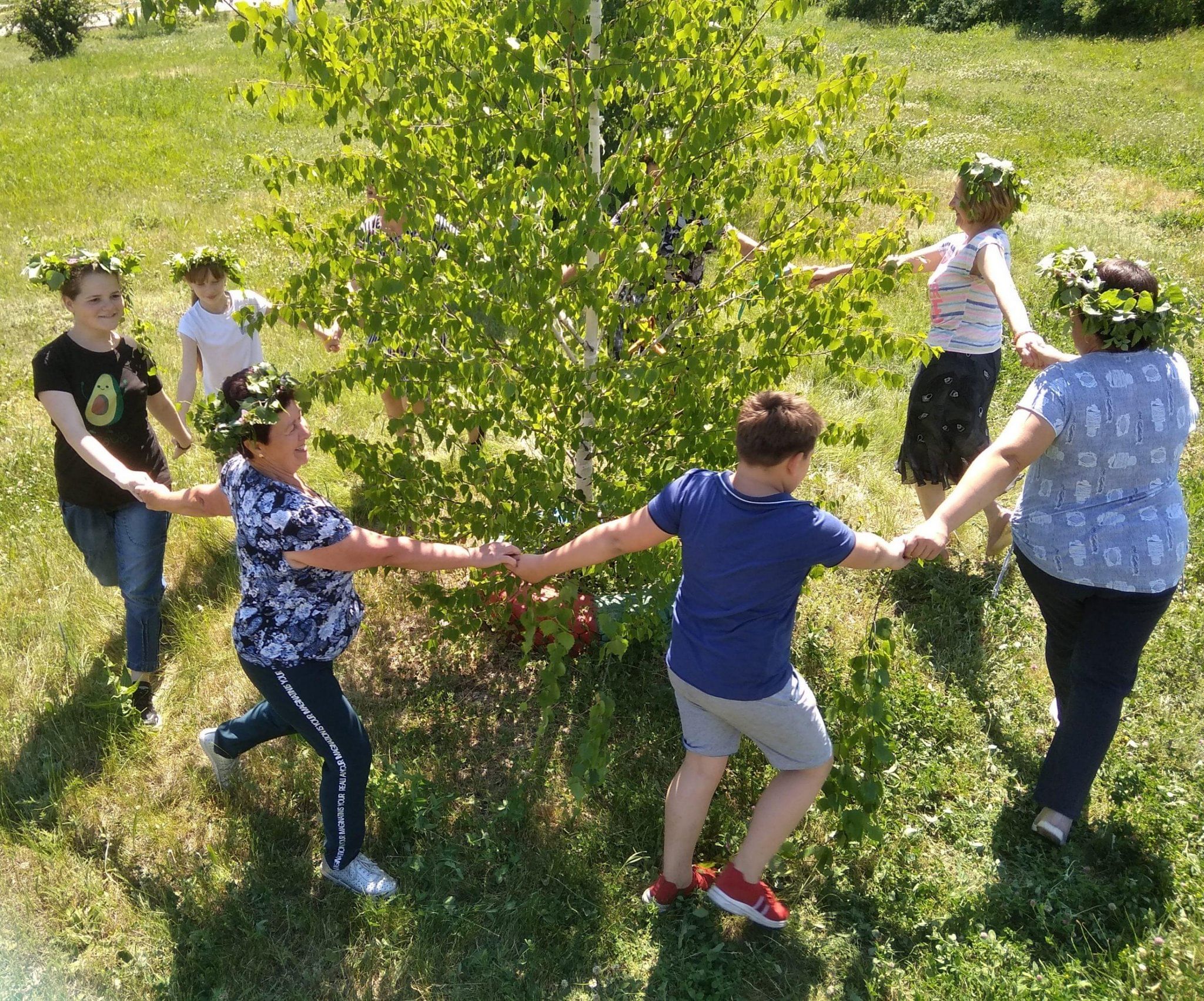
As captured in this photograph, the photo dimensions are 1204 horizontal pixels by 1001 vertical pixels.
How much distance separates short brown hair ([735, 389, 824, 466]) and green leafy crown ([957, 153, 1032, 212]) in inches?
89.2

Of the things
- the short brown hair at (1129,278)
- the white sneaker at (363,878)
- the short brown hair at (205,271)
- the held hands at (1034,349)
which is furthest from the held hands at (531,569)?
the short brown hair at (205,271)

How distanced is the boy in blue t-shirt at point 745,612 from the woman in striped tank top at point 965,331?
1.41 metres

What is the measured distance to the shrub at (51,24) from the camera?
3195cm

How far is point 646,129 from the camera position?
353cm

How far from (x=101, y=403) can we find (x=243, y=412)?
169 cm

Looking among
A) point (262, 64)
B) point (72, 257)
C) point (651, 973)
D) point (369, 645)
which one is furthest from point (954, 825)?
point (262, 64)

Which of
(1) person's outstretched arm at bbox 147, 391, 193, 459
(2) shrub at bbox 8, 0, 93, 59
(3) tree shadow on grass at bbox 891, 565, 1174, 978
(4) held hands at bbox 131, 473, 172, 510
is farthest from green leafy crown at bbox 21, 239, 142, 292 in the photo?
(2) shrub at bbox 8, 0, 93, 59

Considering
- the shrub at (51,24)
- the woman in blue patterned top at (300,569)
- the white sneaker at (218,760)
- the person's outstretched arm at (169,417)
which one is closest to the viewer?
the woman in blue patterned top at (300,569)

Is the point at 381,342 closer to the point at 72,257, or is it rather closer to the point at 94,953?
the point at 72,257

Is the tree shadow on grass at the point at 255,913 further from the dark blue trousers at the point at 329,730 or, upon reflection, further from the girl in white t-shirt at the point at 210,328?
the girl in white t-shirt at the point at 210,328

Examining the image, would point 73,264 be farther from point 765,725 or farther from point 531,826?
point 765,725

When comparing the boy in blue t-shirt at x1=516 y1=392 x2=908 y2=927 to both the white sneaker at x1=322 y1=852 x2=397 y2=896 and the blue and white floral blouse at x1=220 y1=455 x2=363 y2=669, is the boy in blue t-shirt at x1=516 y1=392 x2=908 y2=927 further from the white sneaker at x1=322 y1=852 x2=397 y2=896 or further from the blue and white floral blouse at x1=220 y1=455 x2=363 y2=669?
the white sneaker at x1=322 y1=852 x2=397 y2=896

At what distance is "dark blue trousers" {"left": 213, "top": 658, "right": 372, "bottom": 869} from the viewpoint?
3.16 metres

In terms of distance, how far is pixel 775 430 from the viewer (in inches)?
105
